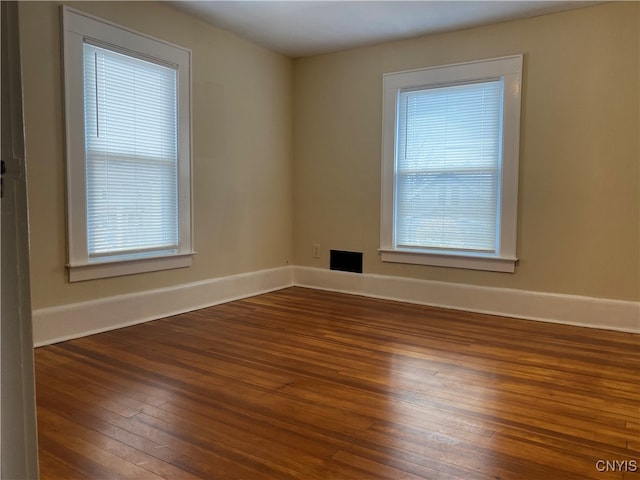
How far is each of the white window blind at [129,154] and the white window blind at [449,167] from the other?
1.96m

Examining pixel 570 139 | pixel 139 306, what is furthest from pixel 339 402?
pixel 570 139

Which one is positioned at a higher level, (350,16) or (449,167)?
(350,16)

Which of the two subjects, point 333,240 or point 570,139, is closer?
point 570,139

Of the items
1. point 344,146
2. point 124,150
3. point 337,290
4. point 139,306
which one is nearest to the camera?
point 124,150

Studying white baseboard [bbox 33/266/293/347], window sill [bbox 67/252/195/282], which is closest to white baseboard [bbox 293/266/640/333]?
white baseboard [bbox 33/266/293/347]

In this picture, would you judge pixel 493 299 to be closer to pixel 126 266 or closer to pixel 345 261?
pixel 345 261

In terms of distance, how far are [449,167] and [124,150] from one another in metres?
2.54

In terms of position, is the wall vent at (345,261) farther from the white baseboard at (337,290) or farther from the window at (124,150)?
the window at (124,150)

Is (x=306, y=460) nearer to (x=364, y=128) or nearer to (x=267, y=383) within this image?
(x=267, y=383)

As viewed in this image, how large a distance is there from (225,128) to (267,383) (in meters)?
2.46

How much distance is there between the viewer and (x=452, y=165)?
13.0 feet

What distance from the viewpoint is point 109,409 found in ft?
6.46

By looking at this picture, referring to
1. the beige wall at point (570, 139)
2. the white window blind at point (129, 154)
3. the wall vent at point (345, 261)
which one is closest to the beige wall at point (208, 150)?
the white window blind at point (129, 154)

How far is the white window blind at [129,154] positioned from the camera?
120 inches
